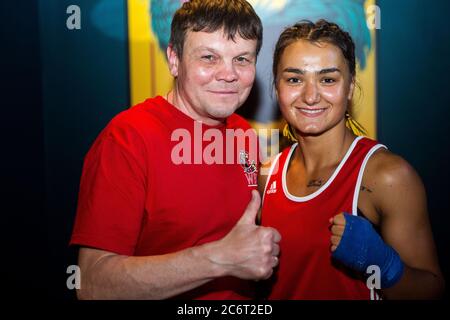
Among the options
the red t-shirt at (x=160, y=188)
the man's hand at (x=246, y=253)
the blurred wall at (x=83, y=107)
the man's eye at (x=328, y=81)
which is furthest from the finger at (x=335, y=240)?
the blurred wall at (x=83, y=107)

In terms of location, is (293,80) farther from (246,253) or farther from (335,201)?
(246,253)

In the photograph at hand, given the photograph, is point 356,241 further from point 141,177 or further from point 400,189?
point 141,177

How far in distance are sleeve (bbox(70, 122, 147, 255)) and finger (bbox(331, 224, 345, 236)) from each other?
0.57m

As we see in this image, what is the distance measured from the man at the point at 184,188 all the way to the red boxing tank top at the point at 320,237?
0.18m

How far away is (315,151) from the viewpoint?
1.54 metres

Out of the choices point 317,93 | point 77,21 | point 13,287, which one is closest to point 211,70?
point 317,93

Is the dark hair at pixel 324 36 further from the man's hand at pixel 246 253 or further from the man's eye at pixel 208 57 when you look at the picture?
the man's hand at pixel 246 253

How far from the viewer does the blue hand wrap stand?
1.21 metres

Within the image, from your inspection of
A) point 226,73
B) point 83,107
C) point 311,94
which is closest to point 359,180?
point 311,94

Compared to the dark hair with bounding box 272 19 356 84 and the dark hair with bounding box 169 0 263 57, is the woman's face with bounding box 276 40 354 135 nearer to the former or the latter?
the dark hair with bounding box 272 19 356 84

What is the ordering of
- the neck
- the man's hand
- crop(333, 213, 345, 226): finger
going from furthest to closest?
1. the neck
2. crop(333, 213, 345, 226): finger
3. the man's hand

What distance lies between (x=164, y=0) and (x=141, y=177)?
3.51 ft

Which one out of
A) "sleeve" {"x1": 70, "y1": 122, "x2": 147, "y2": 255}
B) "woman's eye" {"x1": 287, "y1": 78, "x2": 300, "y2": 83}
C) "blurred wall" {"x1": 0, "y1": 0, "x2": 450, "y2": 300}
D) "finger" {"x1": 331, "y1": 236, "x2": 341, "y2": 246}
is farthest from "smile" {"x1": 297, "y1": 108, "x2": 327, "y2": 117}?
"blurred wall" {"x1": 0, "y1": 0, "x2": 450, "y2": 300}

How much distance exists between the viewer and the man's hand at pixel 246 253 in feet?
3.67
